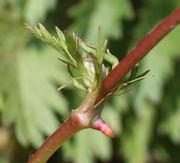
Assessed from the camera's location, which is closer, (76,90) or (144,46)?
(144,46)

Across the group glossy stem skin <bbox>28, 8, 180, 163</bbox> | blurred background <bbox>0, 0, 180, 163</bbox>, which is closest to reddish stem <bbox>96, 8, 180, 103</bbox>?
glossy stem skin <bbox>28, 8, 180, 163</bbox>

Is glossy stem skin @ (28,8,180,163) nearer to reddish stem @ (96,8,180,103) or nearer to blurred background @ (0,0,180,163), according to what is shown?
reddish stem @ (96,8,180,103)

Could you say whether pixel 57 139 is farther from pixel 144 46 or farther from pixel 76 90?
pixel 76 90

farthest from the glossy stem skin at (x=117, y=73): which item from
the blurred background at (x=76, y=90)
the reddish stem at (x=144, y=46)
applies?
the blurred background at (x=76, y=90)

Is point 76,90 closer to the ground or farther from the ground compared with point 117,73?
closer to the ground

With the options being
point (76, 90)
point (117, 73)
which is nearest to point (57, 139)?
point (117, 73)

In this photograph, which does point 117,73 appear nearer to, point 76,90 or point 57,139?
point 57,139
